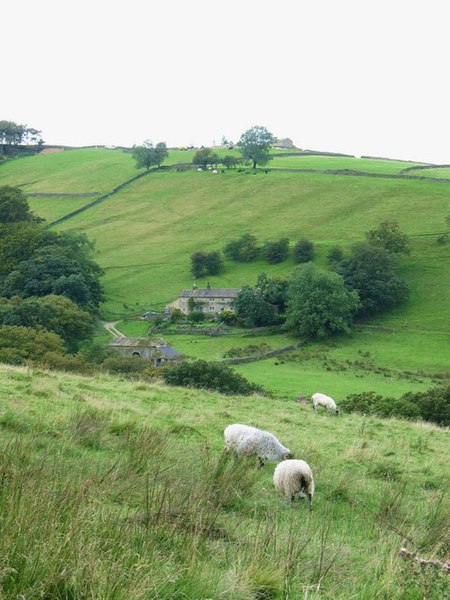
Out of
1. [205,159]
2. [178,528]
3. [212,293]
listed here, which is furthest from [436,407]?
[205,159]

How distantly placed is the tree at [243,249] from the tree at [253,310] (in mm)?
17138

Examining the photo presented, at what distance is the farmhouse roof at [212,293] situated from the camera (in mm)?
80562

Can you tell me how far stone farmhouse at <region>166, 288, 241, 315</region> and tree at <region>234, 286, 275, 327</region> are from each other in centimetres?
319

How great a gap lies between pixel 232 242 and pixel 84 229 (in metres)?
31.7

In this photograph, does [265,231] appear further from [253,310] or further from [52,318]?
[52,318]

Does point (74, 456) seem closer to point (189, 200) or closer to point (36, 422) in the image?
point (36, 422)

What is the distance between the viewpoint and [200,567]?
4398 millimetres

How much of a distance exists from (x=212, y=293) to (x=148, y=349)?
21575 millimetres

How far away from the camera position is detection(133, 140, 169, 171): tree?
146 m

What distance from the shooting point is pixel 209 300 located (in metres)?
80.5

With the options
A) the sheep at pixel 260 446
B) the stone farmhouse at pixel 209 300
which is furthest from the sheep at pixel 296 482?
the stone farmhouse at pixel 209 300

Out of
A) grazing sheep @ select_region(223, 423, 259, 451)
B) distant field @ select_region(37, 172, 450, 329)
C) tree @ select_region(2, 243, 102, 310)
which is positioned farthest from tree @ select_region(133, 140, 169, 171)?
grazing sheep @ select_region(223, 423, 259, 451)

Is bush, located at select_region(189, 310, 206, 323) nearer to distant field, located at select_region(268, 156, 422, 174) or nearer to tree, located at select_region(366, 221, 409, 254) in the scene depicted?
tree, located at select_region(366, 221, 409, 254)

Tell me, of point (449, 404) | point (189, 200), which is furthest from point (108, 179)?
point (449, 404)
